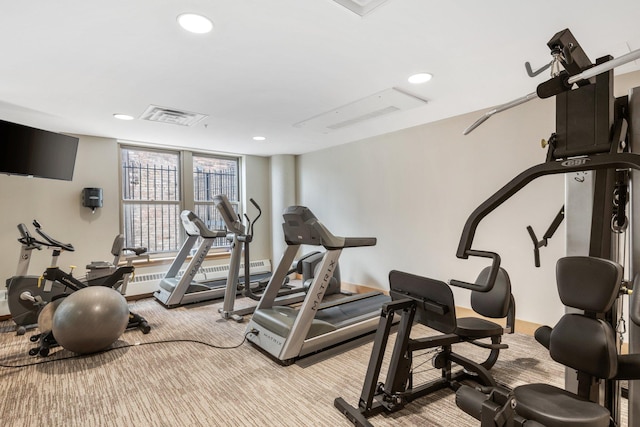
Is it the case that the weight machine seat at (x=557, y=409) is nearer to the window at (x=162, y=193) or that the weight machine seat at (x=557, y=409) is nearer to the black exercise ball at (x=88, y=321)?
the black exercise ball at (x=88, y=321)

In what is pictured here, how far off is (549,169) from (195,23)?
1987 millimetres

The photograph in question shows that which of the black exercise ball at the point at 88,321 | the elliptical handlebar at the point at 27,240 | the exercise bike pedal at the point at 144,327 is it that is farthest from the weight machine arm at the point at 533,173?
the elliptical handlebar at the point at 27,240

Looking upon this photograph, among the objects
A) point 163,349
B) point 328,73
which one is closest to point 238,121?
point 328,73

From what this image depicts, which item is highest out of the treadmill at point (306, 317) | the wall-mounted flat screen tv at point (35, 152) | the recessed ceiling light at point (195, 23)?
the recessed ceiling light at point (195, 23)

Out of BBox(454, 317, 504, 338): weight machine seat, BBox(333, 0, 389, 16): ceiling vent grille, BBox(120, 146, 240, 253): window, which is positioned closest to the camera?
BBox(333, 0, 389, 16): ceiling vent grille

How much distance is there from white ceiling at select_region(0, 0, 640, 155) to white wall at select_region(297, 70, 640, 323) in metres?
0.45

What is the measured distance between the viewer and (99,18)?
1.82 metres

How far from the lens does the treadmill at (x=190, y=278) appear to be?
4463 mm

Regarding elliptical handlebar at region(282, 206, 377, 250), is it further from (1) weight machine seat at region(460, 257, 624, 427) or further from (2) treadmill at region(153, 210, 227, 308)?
(2) treadmill at region(153, 210, 227, 308)

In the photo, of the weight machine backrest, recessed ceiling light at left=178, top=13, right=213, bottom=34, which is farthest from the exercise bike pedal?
recessed ceiling light at left=178, top=13, right=213, bottom=34

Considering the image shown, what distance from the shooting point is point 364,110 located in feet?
11.6

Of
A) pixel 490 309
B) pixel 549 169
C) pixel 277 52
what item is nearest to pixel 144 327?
pixel 277 52

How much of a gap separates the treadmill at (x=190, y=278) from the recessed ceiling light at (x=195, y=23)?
2.95 m

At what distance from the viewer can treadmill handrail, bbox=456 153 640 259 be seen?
3.66 feet
